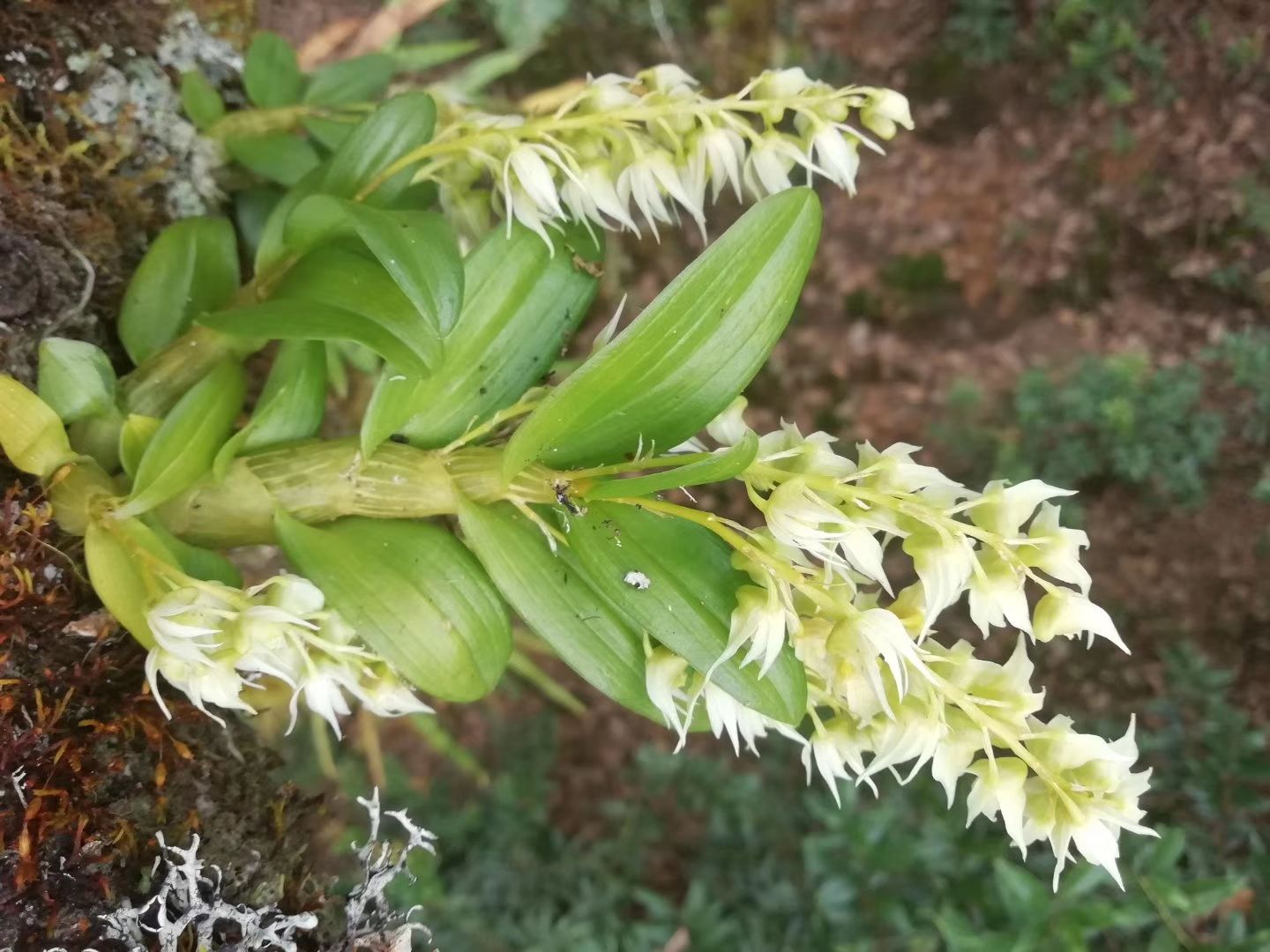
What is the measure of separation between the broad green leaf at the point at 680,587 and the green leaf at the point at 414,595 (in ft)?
0.60

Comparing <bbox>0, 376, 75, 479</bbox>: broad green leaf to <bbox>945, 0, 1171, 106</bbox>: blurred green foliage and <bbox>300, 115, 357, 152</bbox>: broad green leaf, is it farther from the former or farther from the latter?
<bbox>945, 0, 1171, 106</bbox>: blurred green foliage

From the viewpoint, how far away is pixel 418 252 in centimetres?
112

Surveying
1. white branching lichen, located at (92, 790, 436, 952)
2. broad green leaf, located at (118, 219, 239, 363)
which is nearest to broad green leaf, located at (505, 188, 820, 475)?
white branching lichen, located at (92, 790, 436, 952)

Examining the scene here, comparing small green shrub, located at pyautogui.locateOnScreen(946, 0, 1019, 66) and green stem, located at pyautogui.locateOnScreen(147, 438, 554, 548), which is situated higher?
green stem, located at pyautogui.locateOnScreen(147, 438, 554, 548)

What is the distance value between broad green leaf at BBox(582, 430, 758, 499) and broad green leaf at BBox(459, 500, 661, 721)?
17 centimetres

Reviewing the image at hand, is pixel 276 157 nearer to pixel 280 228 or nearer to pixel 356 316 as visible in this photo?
pixel 280 228

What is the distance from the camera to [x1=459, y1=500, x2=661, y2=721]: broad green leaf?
1.16 meters

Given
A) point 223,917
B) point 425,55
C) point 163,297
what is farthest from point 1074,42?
point 223,917

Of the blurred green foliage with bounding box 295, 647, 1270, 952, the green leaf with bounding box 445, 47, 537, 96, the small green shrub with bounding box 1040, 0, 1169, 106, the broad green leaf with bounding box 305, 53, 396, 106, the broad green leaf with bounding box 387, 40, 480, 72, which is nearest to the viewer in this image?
the broad green leaf with bounding box 305, 53, 396, 106

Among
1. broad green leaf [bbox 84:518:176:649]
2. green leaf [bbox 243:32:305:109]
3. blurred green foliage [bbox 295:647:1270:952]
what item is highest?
green leaf [bbox 243:32:305:109]

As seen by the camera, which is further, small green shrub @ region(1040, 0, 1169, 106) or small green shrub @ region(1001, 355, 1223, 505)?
small green shrub @ region(1040, 0, 1169, 106)

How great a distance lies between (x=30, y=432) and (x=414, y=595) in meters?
0.50

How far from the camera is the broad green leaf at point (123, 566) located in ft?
3.69

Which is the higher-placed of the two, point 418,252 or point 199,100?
point 199,100
